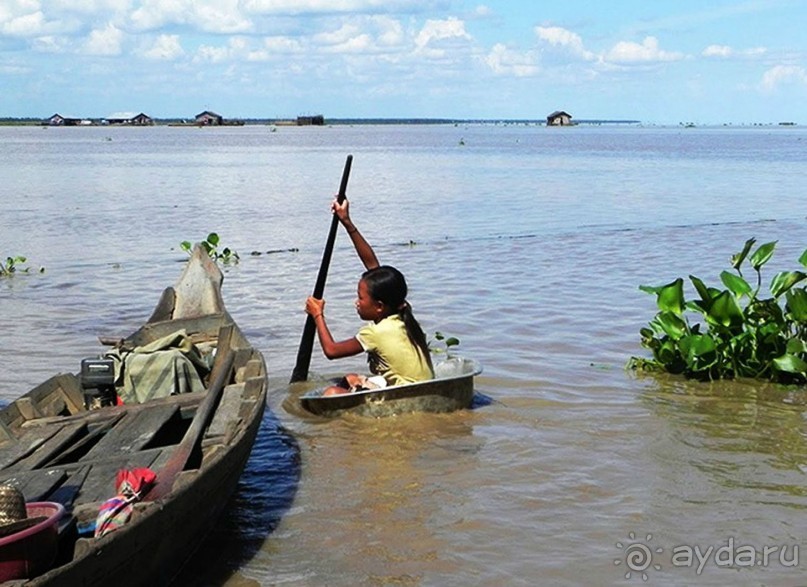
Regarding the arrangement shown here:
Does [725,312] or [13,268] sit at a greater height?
[725,312]

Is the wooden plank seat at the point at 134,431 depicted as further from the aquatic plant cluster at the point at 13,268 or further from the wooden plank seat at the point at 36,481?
the aquatic plant cluster at the point at 13,268

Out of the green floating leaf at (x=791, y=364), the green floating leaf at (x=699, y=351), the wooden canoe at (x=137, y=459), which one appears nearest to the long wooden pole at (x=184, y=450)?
the wooden canoe at (x=137, y=459)

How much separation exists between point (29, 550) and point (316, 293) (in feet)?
13.2

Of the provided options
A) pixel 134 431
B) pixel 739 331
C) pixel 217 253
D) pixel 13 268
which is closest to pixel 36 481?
pixel 134 431

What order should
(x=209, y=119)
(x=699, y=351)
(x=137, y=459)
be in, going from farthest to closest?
1. (x=209, y=119)
2. (x=699, y=351)
3. (x=137, y=459)

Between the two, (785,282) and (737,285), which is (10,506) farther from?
(785,282)

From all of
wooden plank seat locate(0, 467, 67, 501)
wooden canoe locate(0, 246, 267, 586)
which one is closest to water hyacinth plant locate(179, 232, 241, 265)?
wooden canoe locate(0, 246, 267, 586)

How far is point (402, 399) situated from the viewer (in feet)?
20.7

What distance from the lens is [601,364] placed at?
805cm

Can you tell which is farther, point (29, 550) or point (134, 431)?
point (134, 431)

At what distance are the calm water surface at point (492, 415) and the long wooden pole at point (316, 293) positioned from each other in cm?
15

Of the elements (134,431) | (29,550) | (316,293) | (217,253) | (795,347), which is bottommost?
(217,253)

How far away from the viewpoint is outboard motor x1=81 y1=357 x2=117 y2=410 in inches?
234

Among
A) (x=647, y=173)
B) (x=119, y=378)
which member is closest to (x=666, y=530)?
(x=119, y=378)
